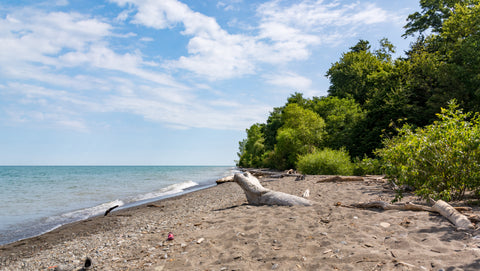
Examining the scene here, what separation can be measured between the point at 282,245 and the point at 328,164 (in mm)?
18106

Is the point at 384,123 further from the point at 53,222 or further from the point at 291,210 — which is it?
the point at 53,222

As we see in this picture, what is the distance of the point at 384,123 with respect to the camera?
28.7m

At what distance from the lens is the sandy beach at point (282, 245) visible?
3.95m

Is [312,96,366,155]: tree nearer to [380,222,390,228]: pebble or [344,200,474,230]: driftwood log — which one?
[344,200,474,230]: driftwood log

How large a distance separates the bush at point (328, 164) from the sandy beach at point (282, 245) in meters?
14.7

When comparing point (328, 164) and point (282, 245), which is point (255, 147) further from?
point (282, 245)

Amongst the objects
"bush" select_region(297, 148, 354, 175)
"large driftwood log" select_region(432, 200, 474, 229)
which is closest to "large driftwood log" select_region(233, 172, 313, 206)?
"large driftwood log" select_region(432, 200, 474, 229)

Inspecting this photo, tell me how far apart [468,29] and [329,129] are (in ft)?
53.7

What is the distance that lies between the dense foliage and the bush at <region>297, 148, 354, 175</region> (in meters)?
1.20

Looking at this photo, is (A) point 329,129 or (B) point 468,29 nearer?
(B) point 468,29

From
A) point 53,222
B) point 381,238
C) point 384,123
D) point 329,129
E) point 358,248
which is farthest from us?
point 329,129

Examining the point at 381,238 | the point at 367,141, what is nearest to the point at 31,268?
the point at 381,238

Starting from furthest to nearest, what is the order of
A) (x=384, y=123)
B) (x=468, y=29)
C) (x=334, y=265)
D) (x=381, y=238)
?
(x=384, y=123), (x=468, y=29), (x=381, y=238), (x=334, y=265)

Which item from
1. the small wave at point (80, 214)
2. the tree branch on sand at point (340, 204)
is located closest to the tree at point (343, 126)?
the tree branch on sand at point (340, 204)
